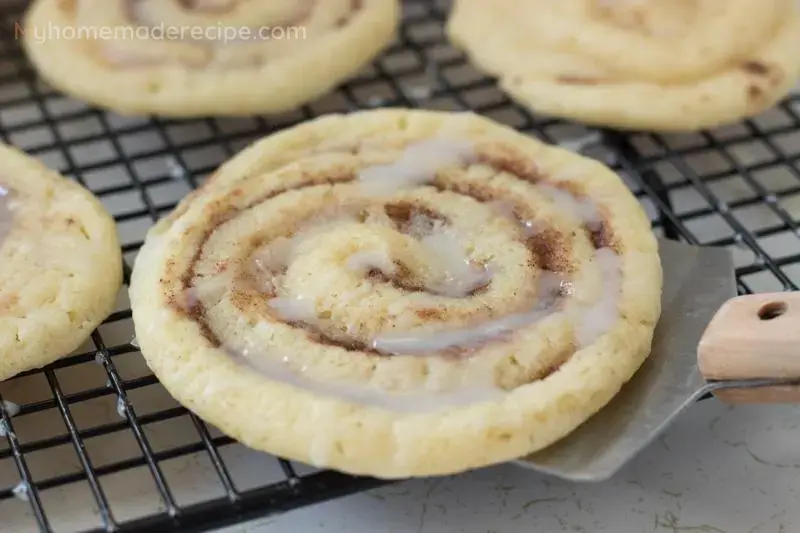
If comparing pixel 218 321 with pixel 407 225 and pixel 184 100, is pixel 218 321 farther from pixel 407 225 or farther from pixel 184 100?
pixel 184 100

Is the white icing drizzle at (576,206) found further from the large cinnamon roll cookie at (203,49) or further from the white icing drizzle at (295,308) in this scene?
the large cinnamon roll cookie at (203,49)

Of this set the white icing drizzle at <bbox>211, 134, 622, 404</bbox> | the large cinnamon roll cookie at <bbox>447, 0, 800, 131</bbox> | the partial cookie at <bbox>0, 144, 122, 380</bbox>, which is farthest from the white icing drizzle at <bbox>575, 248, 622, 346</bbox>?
the partial cookie at <bbox>0, 144, 122, 380</bbox>

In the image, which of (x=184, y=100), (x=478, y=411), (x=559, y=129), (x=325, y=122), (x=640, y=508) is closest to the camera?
(x=478, y=411)

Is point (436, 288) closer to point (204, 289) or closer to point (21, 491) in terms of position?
point (204, 289)

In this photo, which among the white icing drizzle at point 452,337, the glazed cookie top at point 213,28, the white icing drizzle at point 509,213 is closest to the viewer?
the white icing drizzle at point 452,337

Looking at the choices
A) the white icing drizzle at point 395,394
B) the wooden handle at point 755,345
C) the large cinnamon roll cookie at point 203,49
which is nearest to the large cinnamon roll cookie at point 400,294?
the white icing drizzle at point 395,394

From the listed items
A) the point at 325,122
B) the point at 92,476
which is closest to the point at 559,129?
the point at 325,122

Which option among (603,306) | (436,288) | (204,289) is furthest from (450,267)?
(204,289)
